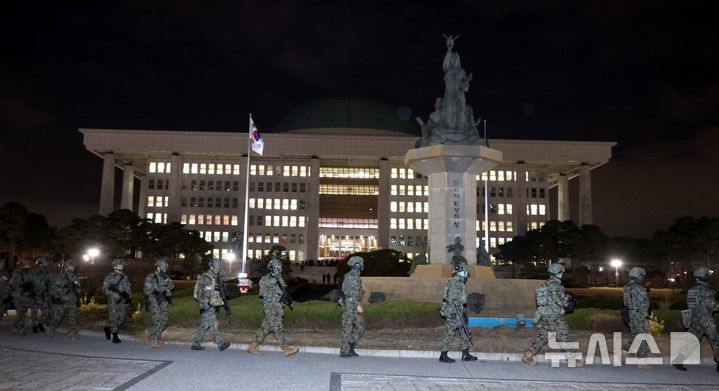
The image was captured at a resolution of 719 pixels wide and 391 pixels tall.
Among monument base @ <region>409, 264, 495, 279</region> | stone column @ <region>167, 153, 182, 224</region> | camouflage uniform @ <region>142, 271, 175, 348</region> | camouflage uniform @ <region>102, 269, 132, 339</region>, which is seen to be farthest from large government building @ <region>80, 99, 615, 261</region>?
camouflage uniform @ <region>142, 271, 175, 348</region>

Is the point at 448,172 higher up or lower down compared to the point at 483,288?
higher up

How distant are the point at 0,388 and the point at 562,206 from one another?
12934cm

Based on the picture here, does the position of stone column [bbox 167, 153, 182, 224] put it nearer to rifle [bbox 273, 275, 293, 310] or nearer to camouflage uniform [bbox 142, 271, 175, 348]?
camouflage uniform [bbox 142, 271, 175, 348]

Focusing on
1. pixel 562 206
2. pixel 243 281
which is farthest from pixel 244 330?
pixel 562 206

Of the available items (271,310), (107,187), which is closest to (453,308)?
(271,310)

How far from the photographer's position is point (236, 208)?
125625mm

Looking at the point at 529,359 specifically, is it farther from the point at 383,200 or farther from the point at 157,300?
the point at 383,200

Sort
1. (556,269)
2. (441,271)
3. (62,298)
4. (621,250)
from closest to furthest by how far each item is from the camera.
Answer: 1. (556,269)
2. (62,298)
3. (441,271)
4. (621,250)

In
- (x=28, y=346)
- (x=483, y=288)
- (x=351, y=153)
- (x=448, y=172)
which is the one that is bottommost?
(x=28, y=346)

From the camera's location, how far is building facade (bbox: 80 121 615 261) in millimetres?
118312

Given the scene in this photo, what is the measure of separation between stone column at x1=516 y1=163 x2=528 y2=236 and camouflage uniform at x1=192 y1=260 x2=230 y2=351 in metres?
117

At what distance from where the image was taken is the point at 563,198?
429ft

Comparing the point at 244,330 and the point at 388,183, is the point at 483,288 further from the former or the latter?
the point at 388,183

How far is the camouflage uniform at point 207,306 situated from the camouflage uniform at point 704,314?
32.5ft
